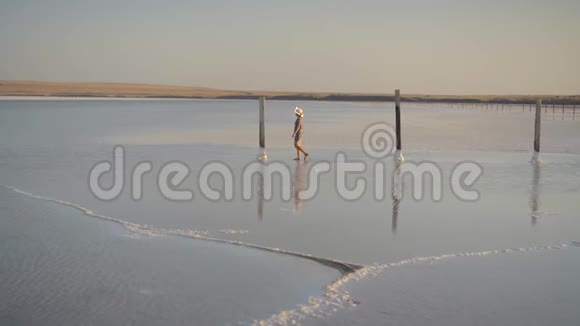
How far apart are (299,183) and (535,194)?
4979 millimetres

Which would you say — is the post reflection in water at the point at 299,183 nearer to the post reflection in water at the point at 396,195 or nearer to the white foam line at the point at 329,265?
the post reflection in water at the point at 396,195

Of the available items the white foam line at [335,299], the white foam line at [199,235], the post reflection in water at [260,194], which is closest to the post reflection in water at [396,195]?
the white foam line at [335,299]

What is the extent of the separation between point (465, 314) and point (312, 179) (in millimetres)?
9181

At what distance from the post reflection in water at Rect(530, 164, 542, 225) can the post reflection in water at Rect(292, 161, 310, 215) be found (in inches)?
154

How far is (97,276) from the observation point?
23.5 feet

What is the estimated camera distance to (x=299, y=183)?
47.3ft

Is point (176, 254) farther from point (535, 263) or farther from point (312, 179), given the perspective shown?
point (312, 179)

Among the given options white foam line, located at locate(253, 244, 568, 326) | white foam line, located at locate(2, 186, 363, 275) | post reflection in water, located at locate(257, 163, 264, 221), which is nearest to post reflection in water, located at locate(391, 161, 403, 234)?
white foam line, located at locate(253, 244, 568, 326)

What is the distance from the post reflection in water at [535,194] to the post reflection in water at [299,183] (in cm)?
392

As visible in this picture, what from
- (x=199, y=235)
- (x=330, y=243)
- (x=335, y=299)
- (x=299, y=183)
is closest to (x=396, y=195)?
(x=299, y=183)

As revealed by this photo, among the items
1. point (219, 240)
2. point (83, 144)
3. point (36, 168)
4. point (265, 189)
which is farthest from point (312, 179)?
point (83, 144)

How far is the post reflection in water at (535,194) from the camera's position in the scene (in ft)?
35.5

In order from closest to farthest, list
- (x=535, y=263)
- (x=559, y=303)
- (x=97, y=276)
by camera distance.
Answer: (x=559, y=303), (x=97, y=276), (x=535, y=263)

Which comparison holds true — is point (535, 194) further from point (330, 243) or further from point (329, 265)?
point (329, 265)
